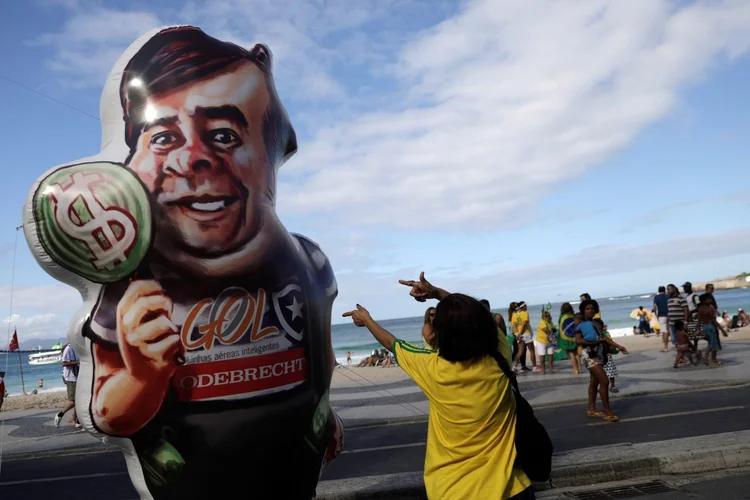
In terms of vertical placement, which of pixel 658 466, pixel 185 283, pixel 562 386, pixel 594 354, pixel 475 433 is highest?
pixel 185 283

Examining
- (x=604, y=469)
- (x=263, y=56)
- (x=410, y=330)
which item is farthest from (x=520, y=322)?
(x=410, y=330)

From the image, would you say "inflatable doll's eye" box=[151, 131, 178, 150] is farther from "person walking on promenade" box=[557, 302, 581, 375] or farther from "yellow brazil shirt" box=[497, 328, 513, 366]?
"person walking on promenade" box=[557, 302, 581, 375]

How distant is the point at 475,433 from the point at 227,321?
1188mm

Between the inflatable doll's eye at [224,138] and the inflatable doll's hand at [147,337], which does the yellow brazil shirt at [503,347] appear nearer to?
the inflatable doll's hand at [147,337]

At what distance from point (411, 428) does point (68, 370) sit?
540 cm

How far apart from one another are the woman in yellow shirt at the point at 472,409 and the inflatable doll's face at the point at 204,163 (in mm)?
1148

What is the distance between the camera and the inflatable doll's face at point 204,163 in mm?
2861

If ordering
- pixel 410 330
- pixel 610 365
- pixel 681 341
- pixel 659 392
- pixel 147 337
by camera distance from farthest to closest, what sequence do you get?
pixel 410 330, pixel 681 341, pixel 659 392, pixel 610 365, pixel 147 337

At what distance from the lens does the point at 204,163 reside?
2.91 meters

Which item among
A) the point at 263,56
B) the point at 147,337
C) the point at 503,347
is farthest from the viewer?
the point at 263,56

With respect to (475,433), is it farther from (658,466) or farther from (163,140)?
(658,466)

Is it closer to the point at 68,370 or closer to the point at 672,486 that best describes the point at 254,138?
the point at 672,486

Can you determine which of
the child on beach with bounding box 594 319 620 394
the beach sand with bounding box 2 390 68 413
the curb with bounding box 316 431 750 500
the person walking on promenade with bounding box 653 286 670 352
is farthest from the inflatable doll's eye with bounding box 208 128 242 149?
the person walking on promenade with bounding box 653 286 670 352

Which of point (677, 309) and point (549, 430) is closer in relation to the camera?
point (549, 430)
